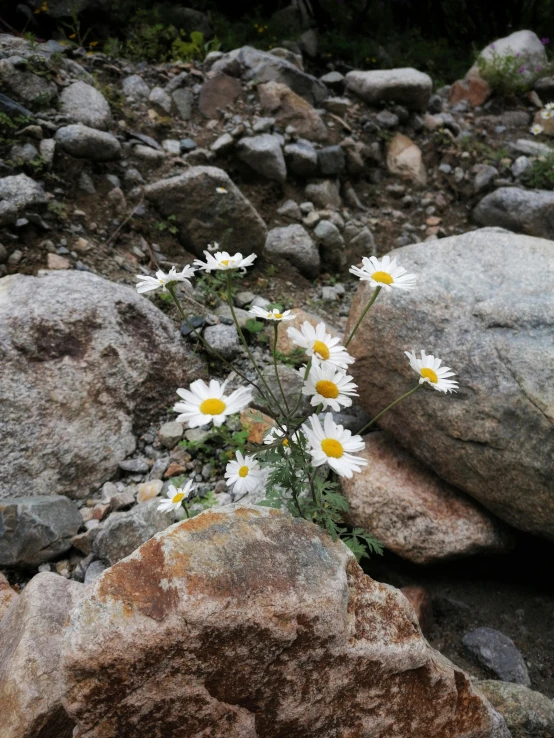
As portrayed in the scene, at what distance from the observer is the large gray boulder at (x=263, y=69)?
6.14 metres

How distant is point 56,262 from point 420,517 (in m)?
2.90

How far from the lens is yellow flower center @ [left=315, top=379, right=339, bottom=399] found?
162cm

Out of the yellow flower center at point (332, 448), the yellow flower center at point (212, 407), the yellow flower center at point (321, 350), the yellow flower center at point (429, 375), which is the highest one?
the yellow flower center at point (321, 350)

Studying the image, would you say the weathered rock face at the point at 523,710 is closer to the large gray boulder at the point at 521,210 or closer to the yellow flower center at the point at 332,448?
the yellow flower center at the point at 332,448

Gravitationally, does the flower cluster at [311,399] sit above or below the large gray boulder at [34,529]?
above

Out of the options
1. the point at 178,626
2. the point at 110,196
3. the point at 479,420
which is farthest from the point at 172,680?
the point at 110,196

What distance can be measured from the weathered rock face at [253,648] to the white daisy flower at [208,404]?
49 centimetres

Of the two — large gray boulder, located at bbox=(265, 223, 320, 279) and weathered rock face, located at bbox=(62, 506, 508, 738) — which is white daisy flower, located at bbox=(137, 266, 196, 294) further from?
large gray boulder, located at bbox=(265, 223, 320, 279)

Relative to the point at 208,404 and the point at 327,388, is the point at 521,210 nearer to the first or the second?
the point at 327,388

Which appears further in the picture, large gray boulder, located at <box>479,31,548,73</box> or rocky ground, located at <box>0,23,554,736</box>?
large gray boulder, located at <box>479,31,548,73</box>

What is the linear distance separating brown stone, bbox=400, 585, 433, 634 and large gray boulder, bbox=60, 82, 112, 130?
4.50 meters

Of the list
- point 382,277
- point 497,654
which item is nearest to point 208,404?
point 382,277

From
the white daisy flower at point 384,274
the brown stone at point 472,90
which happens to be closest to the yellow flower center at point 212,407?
the white daisy flower at point 384,274

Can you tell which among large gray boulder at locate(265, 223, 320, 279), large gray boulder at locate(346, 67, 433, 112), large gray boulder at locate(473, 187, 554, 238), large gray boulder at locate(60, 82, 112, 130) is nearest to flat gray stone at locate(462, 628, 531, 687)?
large gray boulder at locate(265, 223, 320, 279)
